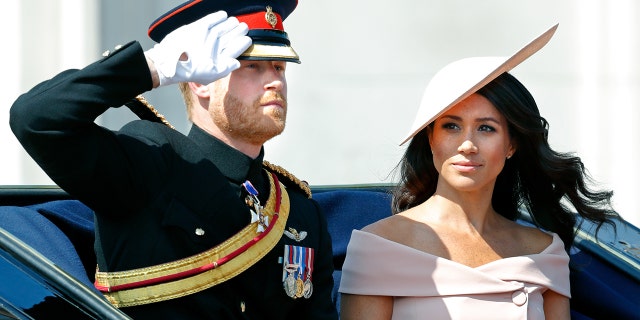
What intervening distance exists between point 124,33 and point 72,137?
2.38 m

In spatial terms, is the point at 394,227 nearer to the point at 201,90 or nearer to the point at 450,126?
the point at 450,126

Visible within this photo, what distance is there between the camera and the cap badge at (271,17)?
3016 millimetres

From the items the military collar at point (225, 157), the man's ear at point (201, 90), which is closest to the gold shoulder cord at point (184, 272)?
the military collar at point (225, 157)

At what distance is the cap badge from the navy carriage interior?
2.07ft

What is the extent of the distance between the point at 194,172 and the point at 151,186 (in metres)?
0.13

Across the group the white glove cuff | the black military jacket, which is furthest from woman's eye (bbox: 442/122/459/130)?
the white glove cuff

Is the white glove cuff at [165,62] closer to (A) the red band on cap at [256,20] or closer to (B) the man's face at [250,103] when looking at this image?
(B) the man's face at [250,103]

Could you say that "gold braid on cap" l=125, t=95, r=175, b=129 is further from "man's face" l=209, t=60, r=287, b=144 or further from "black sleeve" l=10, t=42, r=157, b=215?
"black sleeve" l=10, t=42, r=157, b=215

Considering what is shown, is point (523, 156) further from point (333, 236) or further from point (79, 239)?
point (79, 239)

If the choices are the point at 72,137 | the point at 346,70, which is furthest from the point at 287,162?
the point at 72,137

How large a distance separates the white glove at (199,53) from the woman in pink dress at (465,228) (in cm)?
72

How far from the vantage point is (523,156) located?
3.46m

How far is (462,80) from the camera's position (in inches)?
129

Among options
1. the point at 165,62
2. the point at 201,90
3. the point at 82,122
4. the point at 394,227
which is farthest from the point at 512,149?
the point at 82,122
